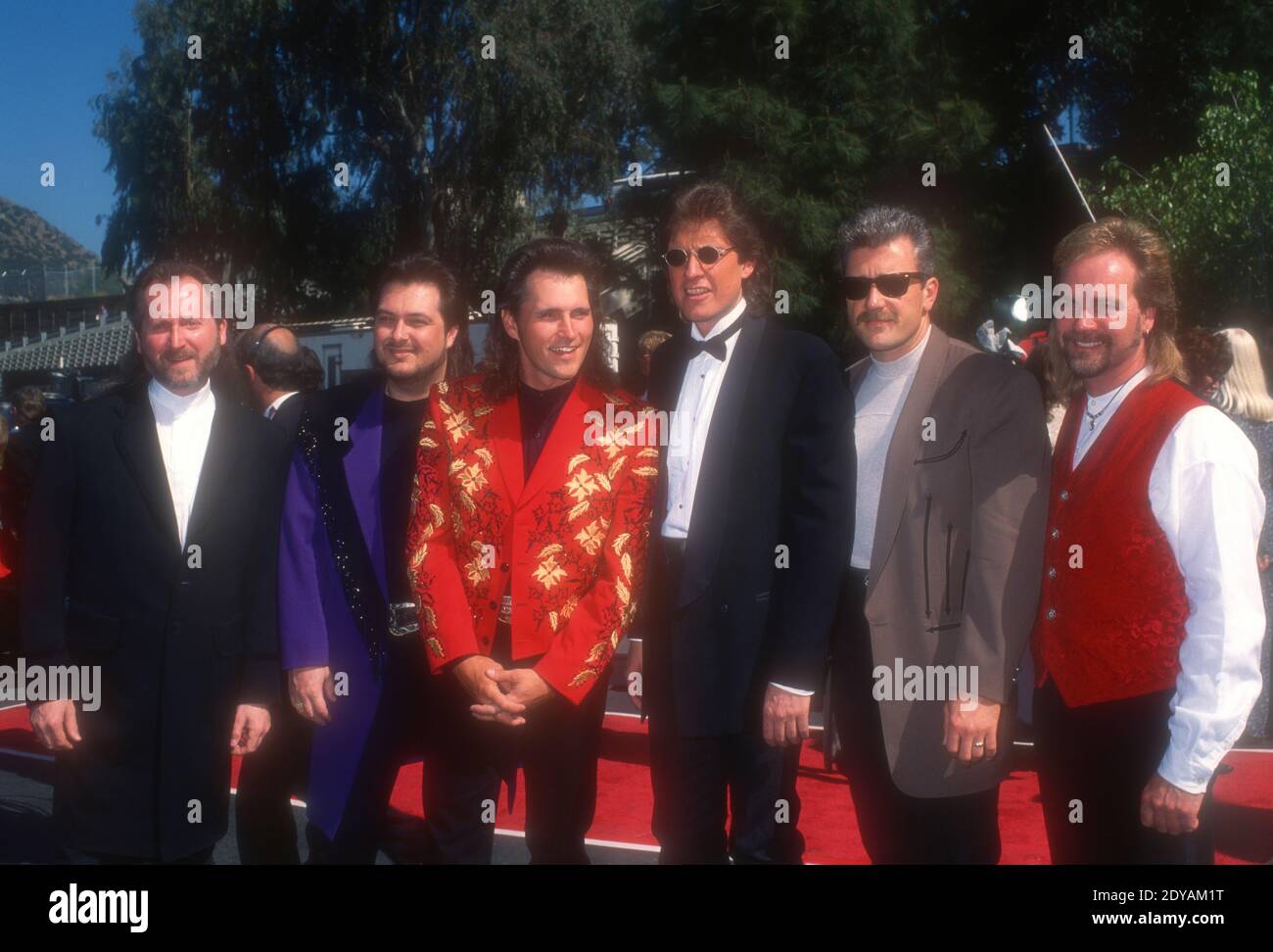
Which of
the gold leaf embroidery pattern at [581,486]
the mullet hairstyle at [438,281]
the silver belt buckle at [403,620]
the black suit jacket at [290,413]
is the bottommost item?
the silver belt buckle at [403,620]

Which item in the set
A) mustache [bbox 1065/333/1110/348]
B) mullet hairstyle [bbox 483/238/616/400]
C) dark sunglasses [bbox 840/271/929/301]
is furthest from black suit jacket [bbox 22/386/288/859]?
mustache [bbox 1065/333/1110/348]

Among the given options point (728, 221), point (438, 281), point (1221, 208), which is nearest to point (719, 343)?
point (728, 221)

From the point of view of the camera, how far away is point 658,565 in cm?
335

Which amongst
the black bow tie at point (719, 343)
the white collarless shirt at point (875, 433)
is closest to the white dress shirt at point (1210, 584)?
the white collarless shirt at point (875, 433)

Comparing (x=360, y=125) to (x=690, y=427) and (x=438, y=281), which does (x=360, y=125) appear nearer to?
(x=438, y=281)

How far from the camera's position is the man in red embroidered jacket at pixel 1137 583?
2695mm

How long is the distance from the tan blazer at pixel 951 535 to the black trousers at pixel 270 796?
6.07 ft

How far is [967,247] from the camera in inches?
891

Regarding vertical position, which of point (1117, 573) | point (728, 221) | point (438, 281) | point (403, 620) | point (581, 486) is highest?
point (728, 221)

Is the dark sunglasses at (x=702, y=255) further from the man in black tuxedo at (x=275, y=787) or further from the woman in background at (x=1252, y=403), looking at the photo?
the woman in background at (x=1252, y=403)

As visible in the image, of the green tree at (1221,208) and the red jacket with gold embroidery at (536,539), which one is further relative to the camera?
the green tree at (1221,208)

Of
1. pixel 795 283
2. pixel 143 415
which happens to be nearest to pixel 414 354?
pixel 143 415

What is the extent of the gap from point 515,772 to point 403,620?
0.55m
